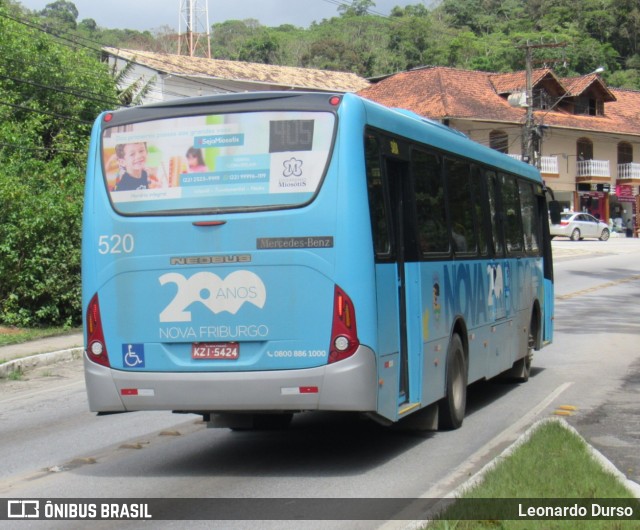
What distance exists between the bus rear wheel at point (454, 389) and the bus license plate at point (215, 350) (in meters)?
2.84

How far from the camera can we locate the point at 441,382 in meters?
9.93

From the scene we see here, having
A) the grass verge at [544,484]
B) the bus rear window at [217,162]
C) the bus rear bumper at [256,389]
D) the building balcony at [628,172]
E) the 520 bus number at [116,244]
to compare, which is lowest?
the grass verge at [544,484]

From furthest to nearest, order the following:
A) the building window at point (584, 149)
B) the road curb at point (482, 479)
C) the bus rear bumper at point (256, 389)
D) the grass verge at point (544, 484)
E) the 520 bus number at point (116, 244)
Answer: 1. the building window at point (584, 149)
2. the 520 bus number at point (116, 244)
3. the bus rear bumper at point (256, 389)
4. the road curb at point (482, 479)
5. the grass verge at point (544, 484)

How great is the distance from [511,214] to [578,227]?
4573 cm

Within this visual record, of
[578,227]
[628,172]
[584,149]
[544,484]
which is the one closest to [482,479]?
[544,484]

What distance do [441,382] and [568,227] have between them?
49.4 m

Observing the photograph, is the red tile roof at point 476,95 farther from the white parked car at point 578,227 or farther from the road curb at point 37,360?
the road curb at point 37,360

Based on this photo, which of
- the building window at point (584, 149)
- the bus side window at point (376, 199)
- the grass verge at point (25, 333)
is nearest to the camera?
the bus side window at point (376, 199)

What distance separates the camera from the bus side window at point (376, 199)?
8.25m

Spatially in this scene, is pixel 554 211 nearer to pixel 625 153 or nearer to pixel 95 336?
pixel 95 336

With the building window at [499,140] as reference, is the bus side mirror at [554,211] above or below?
below

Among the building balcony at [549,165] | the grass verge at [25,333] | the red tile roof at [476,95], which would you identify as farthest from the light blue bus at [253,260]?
the building balcony at [549,165]

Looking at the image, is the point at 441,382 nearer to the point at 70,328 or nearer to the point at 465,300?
the point at 465,300

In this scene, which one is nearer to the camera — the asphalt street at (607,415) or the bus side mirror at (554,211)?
the asphalt street at (607,415)
